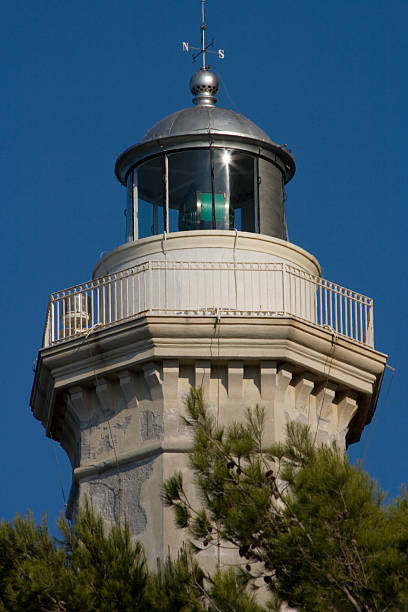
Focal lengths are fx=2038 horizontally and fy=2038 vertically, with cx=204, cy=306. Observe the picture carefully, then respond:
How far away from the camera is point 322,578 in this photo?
19.2 meters

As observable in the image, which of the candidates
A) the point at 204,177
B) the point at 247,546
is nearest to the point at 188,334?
the point at 204,177

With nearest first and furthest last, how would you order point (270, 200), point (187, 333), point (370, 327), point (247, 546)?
point (247, 546), point (187, 333), point (370, 327), point (270, 200)

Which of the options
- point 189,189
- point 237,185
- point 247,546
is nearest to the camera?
point 247,546

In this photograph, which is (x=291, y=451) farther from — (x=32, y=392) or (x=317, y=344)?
(x=32, y=392)

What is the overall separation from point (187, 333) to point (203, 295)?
29.2 inches

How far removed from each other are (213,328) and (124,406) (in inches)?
58.5

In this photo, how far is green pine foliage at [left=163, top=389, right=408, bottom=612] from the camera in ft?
62.2

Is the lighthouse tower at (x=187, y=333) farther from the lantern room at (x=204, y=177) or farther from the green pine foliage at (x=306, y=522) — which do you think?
the green pine foliage at (x=306, y=522)

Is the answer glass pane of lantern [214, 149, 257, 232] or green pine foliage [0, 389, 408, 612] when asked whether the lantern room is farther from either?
green pine foliage [0, 389, 408, 612]

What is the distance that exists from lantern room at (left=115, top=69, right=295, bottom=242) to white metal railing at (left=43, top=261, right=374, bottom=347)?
3.59 ft

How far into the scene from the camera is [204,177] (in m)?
25.6

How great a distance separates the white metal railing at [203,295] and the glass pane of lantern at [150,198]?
1153 mm

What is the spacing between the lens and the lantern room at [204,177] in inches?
1006

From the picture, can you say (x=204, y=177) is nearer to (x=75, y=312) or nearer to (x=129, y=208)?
(x=129, y=208)
